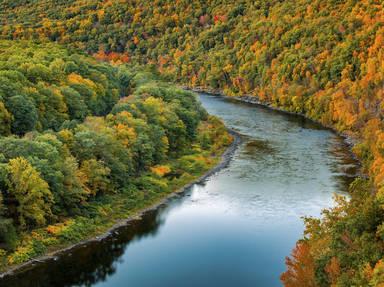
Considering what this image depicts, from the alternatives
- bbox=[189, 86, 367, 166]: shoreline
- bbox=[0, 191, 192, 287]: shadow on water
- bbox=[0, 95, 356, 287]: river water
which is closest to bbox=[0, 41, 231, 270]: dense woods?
bbox=[0, 191, 192, 287]: shadow on water

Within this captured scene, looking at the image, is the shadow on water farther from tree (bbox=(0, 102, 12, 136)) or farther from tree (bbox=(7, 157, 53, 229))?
tree (bbox=(0, 102, 12, 136))

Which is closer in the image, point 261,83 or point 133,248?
point 133,248

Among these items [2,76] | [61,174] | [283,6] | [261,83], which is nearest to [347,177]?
[61,174]

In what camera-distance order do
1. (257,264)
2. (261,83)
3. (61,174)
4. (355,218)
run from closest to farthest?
1. (355,218)
2. (257,264)
3. (61,174)
4. (261,83)

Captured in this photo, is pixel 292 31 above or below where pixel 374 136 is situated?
above

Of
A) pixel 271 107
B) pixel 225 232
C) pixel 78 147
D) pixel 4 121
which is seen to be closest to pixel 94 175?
pixel 78 147

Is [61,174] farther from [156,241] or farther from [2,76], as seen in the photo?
[2,76]
